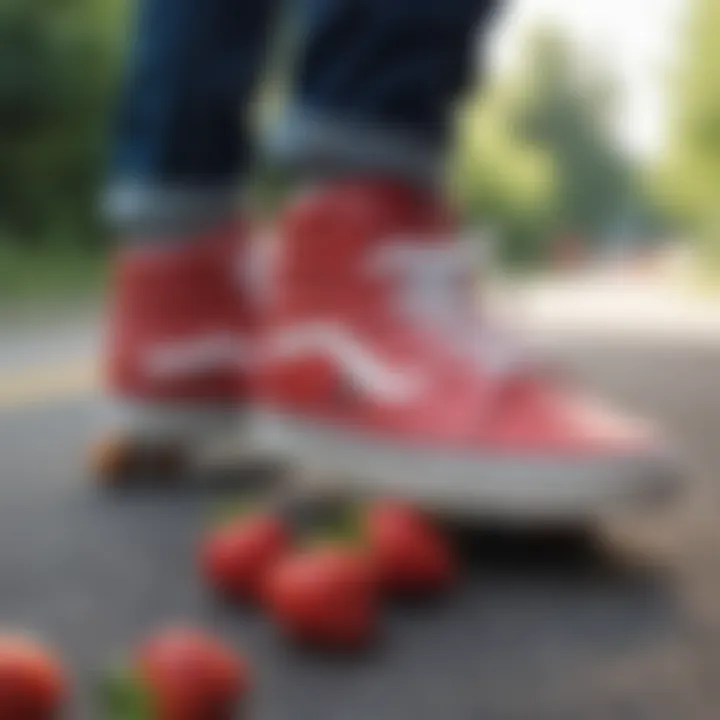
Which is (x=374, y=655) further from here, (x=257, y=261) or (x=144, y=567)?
(x=257, y=261)

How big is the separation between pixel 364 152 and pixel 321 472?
0.16m

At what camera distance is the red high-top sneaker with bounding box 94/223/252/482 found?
0.95 meters

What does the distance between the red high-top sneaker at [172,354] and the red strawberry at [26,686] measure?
1.65ft

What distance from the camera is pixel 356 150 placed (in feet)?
2.65

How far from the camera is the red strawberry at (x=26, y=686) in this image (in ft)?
1.38

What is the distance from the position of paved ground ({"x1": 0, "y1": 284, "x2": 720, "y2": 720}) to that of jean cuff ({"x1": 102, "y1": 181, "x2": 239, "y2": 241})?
0.52 feet

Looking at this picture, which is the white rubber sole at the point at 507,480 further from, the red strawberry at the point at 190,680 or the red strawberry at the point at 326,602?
the red strawberry at the point at 190,680

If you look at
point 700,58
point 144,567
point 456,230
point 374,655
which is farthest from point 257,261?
point 700,58

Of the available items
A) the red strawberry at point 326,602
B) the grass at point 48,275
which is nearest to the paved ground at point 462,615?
Result: the red strawberry at point 326,602

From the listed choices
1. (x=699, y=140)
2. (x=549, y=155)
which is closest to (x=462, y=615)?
(x=549, y=155)

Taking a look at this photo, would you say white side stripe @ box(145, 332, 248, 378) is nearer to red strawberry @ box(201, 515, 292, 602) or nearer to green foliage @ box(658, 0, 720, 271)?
red strawberry @ box(201, 515, 292, 602)

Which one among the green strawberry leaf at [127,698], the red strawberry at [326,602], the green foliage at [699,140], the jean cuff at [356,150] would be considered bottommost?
the green strawberry leaf at [127,698]

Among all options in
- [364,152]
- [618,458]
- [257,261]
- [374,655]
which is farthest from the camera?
[257,261]

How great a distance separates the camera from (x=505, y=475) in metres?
0.71
